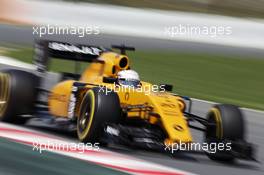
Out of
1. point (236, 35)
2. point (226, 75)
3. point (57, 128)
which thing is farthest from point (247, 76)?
point (57, 128)

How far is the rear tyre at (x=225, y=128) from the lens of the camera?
7.25 m

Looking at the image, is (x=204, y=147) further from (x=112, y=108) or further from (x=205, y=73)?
(x=205, y=73)

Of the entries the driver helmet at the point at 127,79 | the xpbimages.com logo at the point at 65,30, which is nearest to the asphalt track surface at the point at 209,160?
the driver helmet at the point at 127,79

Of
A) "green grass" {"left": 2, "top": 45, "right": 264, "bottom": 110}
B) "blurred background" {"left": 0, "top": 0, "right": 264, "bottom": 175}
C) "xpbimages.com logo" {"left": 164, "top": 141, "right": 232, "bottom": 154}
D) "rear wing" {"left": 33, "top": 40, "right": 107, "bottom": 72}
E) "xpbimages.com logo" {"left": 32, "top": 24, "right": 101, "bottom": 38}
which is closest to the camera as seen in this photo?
"xpbimages.com logo" {"left": 164, "top": 141, "right": 232, "bottom": 154}

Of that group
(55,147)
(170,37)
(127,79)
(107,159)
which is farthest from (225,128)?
(170,37)

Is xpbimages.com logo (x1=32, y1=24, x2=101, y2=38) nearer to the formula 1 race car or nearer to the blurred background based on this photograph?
the blurred background

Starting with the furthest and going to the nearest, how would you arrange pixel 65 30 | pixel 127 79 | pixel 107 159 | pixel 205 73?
pixel 65 30, pixel 205 73, pixel 127 79, pixel 107 159

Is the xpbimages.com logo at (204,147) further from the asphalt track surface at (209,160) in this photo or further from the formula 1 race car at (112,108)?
the asphalt track surface at (209,160)

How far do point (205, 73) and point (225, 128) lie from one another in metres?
8.17

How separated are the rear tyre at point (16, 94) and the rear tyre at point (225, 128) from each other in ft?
6.58

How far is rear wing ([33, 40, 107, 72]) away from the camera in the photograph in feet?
27.6

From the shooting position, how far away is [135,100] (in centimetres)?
734

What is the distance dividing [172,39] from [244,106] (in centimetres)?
739

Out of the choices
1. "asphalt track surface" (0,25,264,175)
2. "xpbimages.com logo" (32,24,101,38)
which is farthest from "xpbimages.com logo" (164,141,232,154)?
"xpbimages.com logo" (32,24,101,38)
